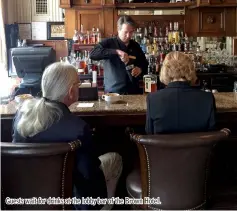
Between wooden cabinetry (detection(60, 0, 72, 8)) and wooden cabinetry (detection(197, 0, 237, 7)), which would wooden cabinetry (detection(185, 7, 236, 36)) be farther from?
wooden cabinetry (detection(60, 0, 72, 8))

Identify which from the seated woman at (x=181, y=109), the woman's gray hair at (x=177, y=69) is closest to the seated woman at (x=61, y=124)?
the seated woman at (x=181, y=109)

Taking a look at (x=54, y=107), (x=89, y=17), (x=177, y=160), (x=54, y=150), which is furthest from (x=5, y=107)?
(x=89, y=17)

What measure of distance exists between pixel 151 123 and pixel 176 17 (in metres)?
4.00

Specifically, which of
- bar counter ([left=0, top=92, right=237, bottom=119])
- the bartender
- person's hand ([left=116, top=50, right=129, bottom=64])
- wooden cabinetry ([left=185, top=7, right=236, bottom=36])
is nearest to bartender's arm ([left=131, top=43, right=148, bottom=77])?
the bartender

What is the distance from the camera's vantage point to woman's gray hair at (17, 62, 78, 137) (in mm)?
1996

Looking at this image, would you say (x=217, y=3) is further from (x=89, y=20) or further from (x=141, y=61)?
(x=141, y=61)

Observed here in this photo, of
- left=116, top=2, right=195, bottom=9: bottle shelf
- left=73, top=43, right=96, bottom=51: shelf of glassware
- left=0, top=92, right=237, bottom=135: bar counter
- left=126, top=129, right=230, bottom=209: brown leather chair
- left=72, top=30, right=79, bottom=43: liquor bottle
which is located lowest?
left=126, top=129, right=230, bottom=209: brown leather chair

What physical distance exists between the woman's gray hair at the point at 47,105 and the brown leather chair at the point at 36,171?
0.60 feet

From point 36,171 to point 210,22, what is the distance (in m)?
4.74

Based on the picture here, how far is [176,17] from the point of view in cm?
602

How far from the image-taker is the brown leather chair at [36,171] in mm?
1812

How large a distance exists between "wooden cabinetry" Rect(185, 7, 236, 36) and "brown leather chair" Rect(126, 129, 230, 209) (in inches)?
166

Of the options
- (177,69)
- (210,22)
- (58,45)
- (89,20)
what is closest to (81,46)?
(89,20)

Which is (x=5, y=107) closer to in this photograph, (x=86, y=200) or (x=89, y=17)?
(x=86, y=200)
